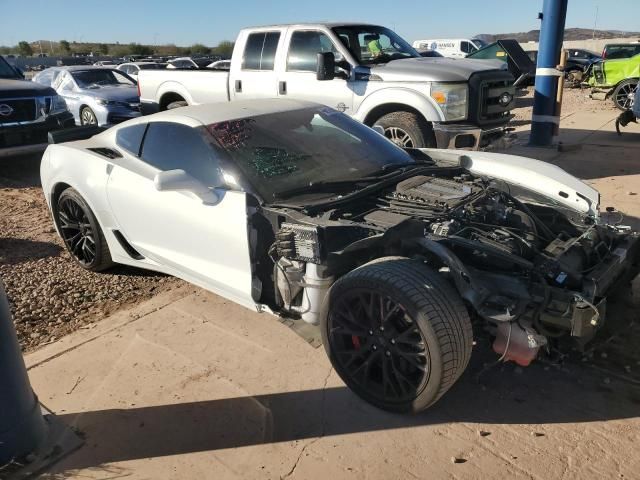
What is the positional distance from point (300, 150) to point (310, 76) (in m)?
4.32

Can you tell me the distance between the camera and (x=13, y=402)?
2.61 m

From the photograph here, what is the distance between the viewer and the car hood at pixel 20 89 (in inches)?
329

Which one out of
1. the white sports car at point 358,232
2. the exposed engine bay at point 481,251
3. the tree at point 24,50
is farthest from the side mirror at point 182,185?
the tree at point 24,50

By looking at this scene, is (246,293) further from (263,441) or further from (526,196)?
(526,196)

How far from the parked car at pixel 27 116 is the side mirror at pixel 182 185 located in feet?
20.4

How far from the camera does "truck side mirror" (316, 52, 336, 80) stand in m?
7.47

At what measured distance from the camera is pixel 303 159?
12.6 ft

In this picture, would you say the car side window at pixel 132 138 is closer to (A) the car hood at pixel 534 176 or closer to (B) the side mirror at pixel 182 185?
(B) the side mirror at pixel 182 185

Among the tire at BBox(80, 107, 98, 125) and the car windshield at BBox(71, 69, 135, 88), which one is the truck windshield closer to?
the tire at BBox(80, 107, 98, 125)

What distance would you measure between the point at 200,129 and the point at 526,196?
7.75ft

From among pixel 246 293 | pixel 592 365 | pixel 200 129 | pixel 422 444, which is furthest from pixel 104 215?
pixel 592 365

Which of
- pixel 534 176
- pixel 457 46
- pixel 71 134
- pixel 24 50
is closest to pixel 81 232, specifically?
pixel 71 134

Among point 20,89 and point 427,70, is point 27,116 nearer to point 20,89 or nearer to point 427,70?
point 20,89

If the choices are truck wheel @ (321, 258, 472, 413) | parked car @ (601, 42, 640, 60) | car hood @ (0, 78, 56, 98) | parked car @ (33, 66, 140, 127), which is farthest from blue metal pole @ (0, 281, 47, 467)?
parked car @ (601, 42, 640, 60)
